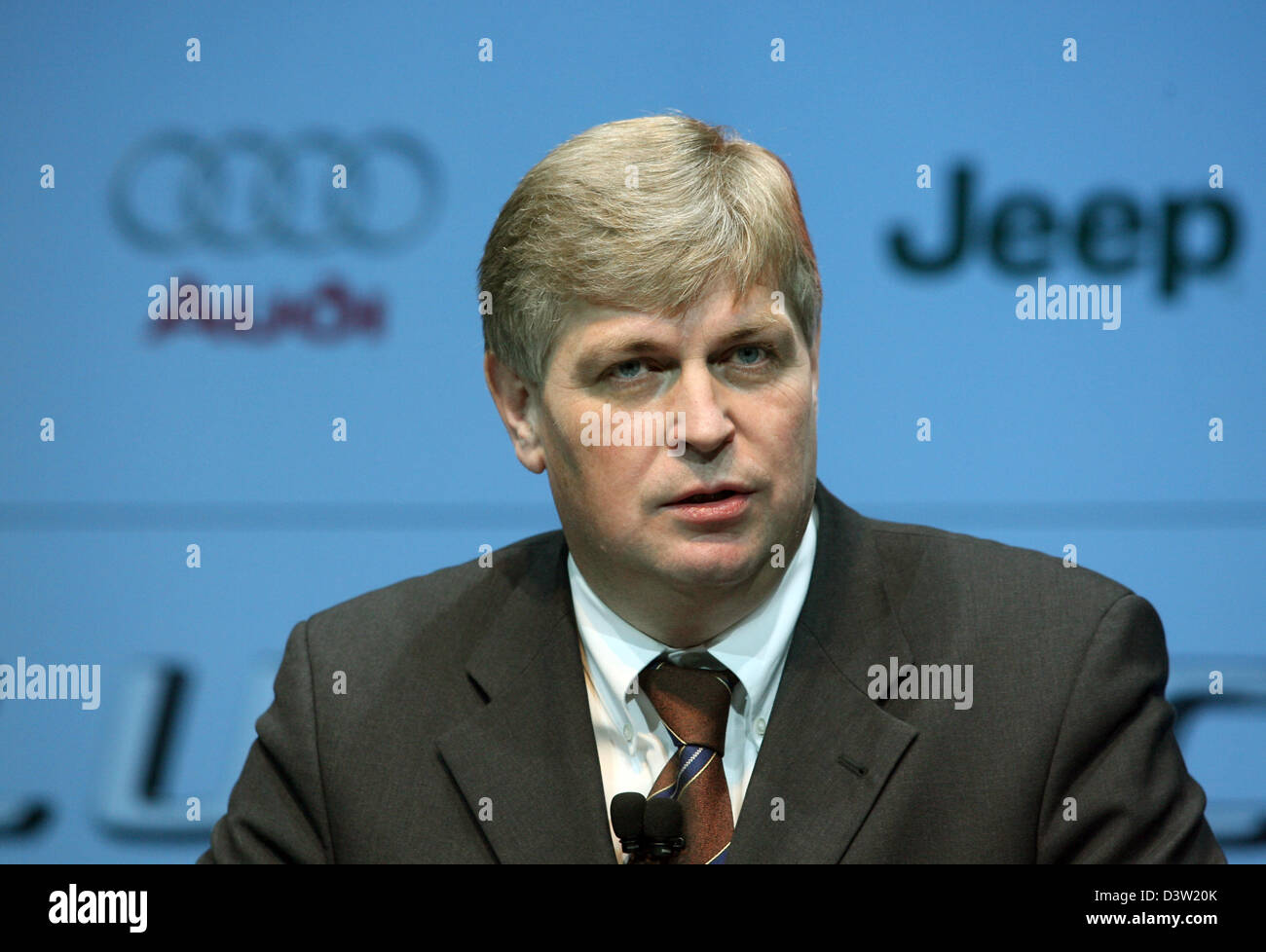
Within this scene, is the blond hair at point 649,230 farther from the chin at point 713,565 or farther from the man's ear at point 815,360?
the chin at point 713,565

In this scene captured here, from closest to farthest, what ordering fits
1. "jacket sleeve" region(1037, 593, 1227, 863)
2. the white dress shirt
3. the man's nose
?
1. "jacket sleeve" region(1037, 593, 1227, 863)
2. the man's nose
3. the white dress shirt

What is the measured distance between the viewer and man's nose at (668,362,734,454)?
6.66 feet

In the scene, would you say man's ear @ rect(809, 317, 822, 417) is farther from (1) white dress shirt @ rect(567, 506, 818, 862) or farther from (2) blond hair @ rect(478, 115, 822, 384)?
(1) white dress shirt @ rect(567, 506, 818, 862)

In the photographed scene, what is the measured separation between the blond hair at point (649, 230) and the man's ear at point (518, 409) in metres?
0.07

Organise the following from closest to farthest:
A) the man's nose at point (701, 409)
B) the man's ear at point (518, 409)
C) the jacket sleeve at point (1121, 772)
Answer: the jacket sleeve at point (1121, 772)
the man's nose at point (701, 409)
the man's ear at point (518, 409)

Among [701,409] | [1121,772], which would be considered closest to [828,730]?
[1121,772]

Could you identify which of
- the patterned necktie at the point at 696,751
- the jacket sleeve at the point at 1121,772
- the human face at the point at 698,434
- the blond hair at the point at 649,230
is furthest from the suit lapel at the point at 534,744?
the jacket sleeve at the point at 1121,772

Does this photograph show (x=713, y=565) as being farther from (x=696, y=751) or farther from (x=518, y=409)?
(x=518, y=409)

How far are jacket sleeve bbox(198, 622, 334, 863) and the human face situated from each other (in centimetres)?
59

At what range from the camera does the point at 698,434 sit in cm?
203

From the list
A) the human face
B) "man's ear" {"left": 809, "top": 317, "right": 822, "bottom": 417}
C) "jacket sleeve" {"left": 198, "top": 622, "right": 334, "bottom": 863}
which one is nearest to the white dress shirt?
the human face

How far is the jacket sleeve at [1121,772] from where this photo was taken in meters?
1.92

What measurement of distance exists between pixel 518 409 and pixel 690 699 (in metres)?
0.58
